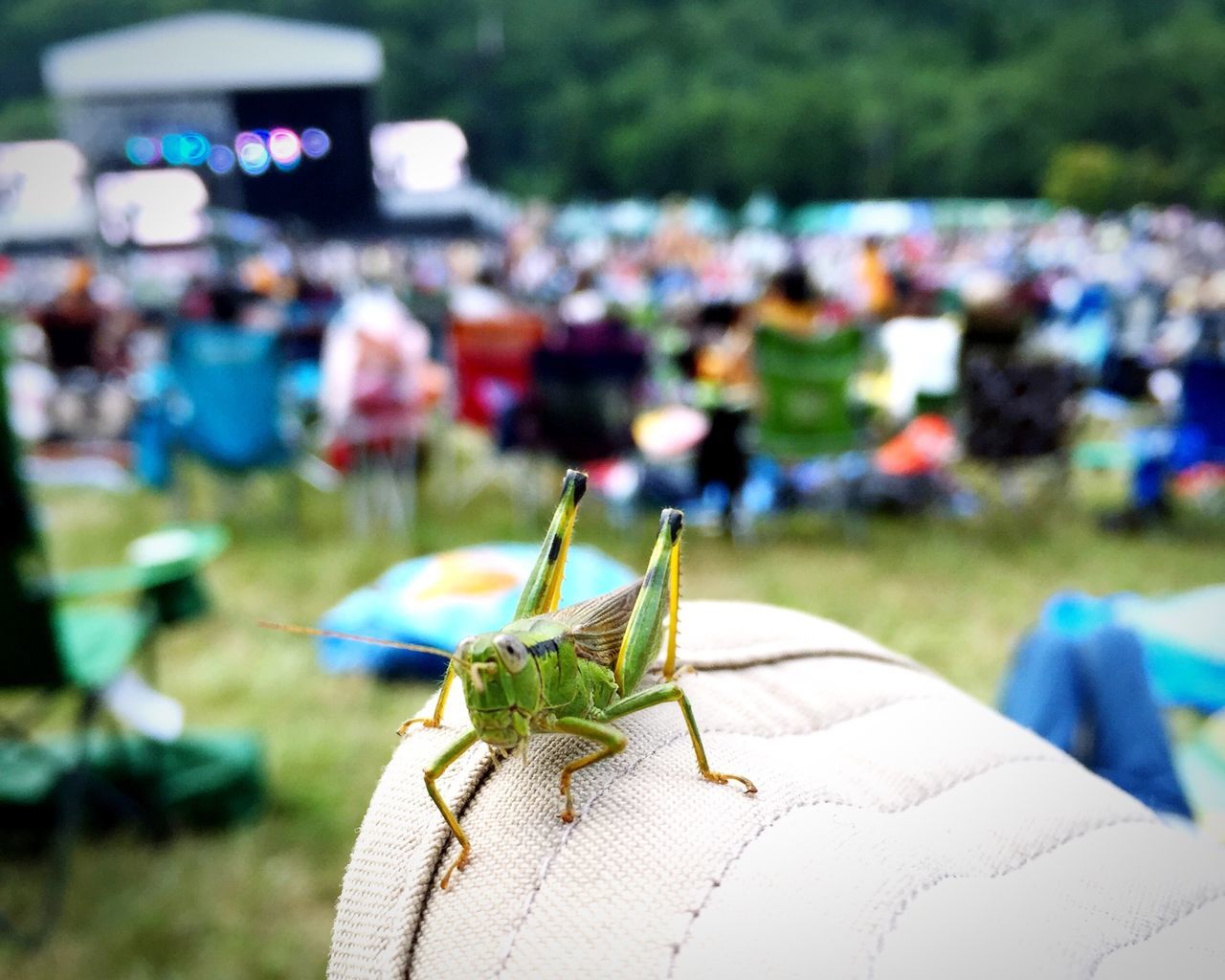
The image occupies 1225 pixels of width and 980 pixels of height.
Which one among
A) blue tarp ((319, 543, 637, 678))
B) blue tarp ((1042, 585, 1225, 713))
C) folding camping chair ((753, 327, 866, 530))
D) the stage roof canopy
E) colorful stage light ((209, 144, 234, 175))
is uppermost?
the stage roof canopy

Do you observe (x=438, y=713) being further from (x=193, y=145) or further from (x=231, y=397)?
(x=193, y=145)

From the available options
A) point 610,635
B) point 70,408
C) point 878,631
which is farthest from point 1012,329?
point 70,408

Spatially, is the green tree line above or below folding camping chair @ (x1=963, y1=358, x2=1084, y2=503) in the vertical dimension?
above

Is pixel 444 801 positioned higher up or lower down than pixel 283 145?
lower down

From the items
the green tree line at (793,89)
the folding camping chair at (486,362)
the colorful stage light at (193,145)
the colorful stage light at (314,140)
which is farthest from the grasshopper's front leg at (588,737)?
the green tree line at (793,89)

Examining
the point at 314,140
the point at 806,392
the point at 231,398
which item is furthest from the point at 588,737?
the point at 314,140

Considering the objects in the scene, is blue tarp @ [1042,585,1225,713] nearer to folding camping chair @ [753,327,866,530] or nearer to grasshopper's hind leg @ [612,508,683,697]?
grasshopper's hind leg @ [612,508,683,697]

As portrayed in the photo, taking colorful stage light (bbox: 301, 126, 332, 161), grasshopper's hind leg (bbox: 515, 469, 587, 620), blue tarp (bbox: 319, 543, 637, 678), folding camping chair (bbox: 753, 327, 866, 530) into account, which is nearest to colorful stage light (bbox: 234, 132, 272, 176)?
colorful stage light (bbox: 301, 126, 332, 161)
